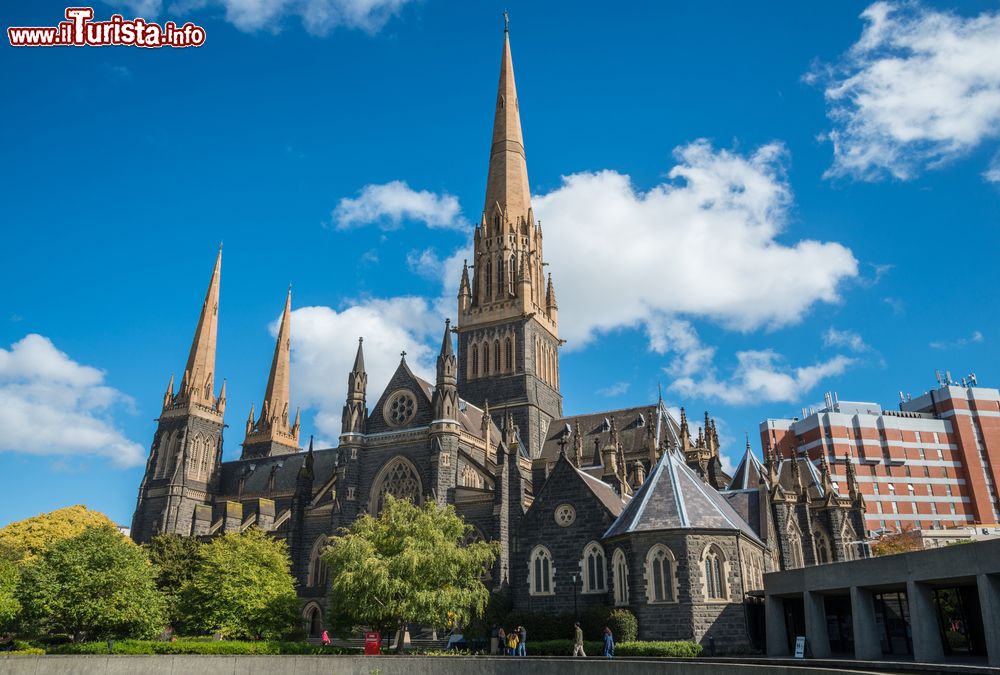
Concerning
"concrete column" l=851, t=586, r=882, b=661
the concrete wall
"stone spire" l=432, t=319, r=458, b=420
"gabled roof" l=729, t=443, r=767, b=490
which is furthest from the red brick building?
the concrete wall

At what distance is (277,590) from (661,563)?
1817 cm

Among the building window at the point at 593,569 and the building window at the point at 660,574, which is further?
the building window at the point at 593,569

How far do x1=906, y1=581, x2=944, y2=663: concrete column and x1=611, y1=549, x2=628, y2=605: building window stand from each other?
1119 cm

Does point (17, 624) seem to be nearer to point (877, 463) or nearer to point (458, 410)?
point (458, 410)

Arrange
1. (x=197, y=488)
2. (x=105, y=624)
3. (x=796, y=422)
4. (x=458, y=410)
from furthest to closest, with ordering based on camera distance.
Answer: (x=796, y=422), (x=197, y=488), (x=458, y=410), (x=105, y=624)

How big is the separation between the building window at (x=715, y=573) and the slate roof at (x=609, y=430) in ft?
62.5

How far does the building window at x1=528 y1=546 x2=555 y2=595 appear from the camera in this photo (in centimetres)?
3434

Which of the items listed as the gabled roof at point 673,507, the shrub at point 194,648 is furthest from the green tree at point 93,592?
the gabled roof at point 673,507

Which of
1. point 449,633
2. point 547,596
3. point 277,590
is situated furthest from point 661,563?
point 277,590

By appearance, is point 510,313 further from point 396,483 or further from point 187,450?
point 187,450

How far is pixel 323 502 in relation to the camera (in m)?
48.5

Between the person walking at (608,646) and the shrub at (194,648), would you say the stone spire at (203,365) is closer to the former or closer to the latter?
the shrub at (194,648)

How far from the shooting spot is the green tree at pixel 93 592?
107 ft

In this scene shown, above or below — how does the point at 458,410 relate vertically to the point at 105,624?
above
